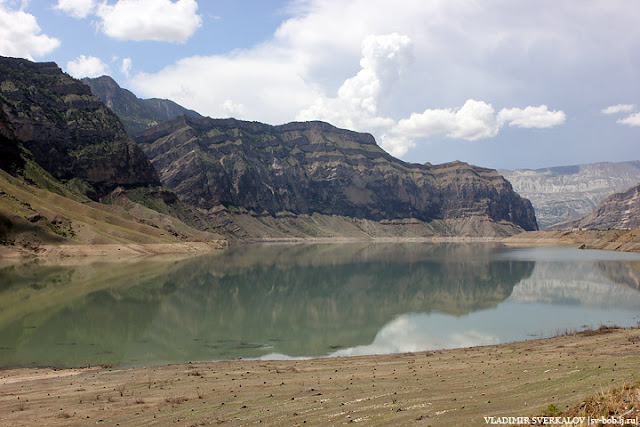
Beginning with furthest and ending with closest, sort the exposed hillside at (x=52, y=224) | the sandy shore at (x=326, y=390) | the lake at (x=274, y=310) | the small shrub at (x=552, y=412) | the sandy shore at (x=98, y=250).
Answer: the exposed hillside at (x=52, y=224), the sandy shore at (x=98, y=250), the lake at (x=274, y=310), the sandy shore at (x=326, y=390), the small shrub at (x=552, y=412)

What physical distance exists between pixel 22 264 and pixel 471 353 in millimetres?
101066

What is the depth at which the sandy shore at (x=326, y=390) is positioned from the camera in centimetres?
1602

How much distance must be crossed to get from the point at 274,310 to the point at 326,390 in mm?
39576

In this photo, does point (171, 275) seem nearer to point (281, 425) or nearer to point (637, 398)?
point (281, 425)

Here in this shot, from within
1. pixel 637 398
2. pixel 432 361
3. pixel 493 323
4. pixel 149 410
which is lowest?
pixel 493 323

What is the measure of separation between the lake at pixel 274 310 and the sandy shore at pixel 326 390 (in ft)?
29.8

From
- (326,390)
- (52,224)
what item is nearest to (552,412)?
(326,390)

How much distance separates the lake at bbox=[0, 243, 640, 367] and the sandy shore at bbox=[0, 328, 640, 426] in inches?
358

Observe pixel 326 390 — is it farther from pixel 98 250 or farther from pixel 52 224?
pixel 52 224

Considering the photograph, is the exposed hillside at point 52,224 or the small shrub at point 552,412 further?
the exposed hillside at point 52,224

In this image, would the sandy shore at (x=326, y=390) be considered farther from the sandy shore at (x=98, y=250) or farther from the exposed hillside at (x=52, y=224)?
the exposed hillside at (x=52, y=224)

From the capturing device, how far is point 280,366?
28.3 metres

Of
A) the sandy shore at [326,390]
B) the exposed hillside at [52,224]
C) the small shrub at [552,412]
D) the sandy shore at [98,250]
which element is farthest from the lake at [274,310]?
the small shrub at [552,412]

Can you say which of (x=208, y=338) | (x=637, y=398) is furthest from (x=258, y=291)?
(x=637, y=398)
